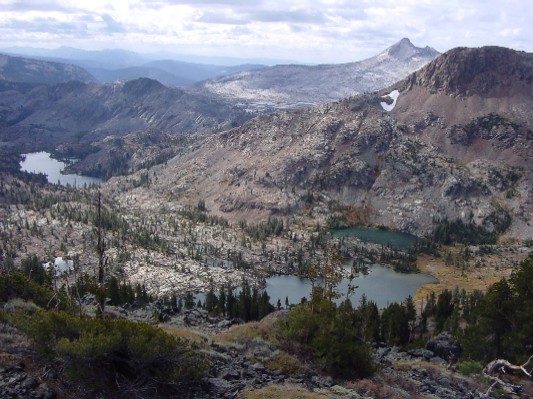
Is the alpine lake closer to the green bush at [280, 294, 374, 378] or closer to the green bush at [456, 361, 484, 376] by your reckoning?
the green bush at [456, 361, 484, 376]

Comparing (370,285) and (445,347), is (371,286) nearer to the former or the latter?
(370,285)

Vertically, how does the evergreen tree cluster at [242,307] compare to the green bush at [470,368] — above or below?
below

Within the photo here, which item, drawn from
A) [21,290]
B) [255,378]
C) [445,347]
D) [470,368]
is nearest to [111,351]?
[255,378]

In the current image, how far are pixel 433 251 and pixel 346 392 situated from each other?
167 meters

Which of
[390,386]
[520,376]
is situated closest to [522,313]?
[520,376]

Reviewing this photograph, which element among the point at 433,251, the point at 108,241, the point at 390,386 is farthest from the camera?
the point at 433,251

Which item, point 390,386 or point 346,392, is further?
point 390,386

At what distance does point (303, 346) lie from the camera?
145 feet

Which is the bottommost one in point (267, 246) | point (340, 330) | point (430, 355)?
point (267, 246)

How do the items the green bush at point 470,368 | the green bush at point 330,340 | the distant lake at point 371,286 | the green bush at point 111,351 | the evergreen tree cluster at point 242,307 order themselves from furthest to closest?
the distant lake at point 371,286, the evergreen tree cluster at point 242,307, the green bush at point 470,368, the green bush at point 330,340, the green bush at point 111,351

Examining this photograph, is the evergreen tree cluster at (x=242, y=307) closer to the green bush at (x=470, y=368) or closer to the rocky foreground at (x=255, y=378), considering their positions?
the rocky foreground at (x=255, y=378)

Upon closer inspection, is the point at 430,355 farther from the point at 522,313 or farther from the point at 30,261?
the point at 30,261

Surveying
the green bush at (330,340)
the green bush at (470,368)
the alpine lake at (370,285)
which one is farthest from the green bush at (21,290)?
the alpine lake at (370,285)

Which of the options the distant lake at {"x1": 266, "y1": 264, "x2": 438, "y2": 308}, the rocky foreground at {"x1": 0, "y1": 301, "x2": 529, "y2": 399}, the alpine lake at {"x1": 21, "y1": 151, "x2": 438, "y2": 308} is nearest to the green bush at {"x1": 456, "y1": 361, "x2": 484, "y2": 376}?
the rocky foreground at {"x1": 0, "y1": 301, "x2": 529, "y2": 399}
